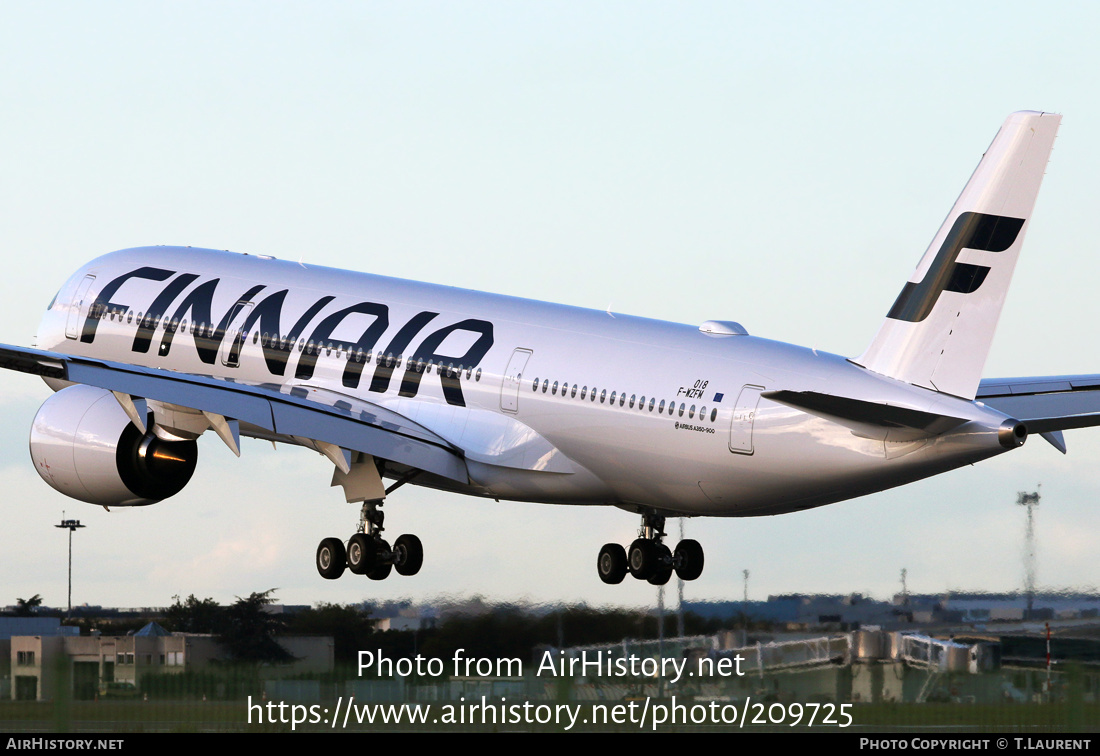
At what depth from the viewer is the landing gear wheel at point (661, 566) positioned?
105 feet

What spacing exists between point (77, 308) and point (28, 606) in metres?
7.89

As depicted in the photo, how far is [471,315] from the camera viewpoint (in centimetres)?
3219

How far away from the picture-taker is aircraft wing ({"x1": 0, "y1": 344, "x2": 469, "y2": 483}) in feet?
95.4

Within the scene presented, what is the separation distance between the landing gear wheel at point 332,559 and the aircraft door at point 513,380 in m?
4.31

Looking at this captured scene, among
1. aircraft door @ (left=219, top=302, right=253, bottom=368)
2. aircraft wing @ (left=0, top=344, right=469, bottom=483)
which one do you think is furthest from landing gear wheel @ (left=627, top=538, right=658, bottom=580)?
aircraft door @ (left=219, top=302, right=253, bottom=368)

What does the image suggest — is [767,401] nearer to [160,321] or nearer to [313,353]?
[313,353]

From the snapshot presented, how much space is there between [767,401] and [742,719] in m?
4.62

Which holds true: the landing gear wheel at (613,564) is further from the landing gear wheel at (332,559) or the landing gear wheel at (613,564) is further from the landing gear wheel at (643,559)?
the landing gear wheel at (332,559)

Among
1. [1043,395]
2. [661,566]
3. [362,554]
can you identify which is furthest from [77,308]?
[1043,395]

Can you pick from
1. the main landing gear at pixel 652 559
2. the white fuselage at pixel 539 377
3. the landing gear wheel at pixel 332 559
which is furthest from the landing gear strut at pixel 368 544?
the main landing gear at pixel 652 559

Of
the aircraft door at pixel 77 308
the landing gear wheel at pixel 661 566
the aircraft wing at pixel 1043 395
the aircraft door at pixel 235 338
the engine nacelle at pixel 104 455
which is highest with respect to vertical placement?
the aircraft door at pixel 77 308

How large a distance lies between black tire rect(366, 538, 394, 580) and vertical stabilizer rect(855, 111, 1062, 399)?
10.3m

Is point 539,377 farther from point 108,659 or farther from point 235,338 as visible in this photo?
point 108,659
